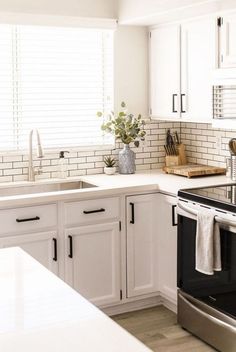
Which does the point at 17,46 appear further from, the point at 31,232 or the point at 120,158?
the point at 31,232

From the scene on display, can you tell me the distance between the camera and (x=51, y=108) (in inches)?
164

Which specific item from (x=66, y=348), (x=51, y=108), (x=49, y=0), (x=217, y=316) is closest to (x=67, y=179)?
(x=51, y=108)

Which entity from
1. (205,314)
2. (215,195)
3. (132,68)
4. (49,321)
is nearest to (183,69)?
(132,68)

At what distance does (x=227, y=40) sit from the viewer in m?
3.54

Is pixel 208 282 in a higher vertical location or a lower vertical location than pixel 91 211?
lower

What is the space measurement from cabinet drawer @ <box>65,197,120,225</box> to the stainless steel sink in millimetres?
339

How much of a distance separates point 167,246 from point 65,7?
Result: 1.86 m

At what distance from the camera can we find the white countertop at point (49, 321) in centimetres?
128

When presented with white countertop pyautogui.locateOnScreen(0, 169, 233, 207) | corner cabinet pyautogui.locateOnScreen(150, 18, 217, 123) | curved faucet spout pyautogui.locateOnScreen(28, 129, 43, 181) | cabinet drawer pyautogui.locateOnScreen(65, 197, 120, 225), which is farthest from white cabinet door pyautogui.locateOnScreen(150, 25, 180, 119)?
curved faucet spout pyautogui.locateOnScreen(28, 129, 43, 181)

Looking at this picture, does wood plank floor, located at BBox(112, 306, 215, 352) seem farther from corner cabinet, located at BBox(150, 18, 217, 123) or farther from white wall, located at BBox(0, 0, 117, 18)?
white wall, located at BBox(0, 0, 117, 18)

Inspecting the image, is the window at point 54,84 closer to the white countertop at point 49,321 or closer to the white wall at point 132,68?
the white wall at point 132,68

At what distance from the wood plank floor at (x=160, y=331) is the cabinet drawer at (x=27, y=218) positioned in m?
0.87

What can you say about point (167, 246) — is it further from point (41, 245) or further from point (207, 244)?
point (41, 245)

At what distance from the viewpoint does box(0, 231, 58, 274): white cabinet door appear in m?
3.41
